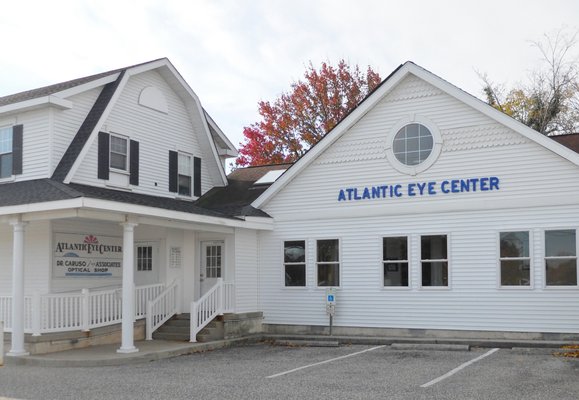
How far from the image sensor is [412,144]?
1767 cm

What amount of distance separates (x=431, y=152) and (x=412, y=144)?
0.56 metres

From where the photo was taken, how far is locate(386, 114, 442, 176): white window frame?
56.8ft

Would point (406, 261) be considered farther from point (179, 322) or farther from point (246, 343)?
point (179, 322)

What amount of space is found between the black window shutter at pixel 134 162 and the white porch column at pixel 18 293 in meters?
4.81

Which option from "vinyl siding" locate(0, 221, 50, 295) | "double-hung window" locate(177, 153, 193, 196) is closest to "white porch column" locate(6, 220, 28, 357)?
"vinyl siding" locate(0, 221, 50, 295)

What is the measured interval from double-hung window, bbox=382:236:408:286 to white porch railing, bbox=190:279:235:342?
13.6 feet

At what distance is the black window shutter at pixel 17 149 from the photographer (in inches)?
701

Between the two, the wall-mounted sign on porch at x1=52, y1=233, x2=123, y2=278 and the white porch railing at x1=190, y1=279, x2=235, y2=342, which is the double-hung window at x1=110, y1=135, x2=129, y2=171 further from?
the white porch railing at x1=190, y1=279, x2=235, y2=342

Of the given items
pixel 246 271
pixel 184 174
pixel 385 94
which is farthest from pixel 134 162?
pixel 385 94

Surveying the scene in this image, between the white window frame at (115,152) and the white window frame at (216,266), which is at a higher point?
the white window frame at (115,152)

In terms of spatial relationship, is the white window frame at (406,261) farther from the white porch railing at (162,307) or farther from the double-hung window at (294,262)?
the white porch railing at (162,307)

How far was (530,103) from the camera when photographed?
3528 cm

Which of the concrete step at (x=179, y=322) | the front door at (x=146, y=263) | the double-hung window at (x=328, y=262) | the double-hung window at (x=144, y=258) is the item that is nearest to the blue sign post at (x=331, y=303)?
the double-hung window at (x=328, y=262)

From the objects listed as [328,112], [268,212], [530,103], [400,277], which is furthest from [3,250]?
[530,103]
